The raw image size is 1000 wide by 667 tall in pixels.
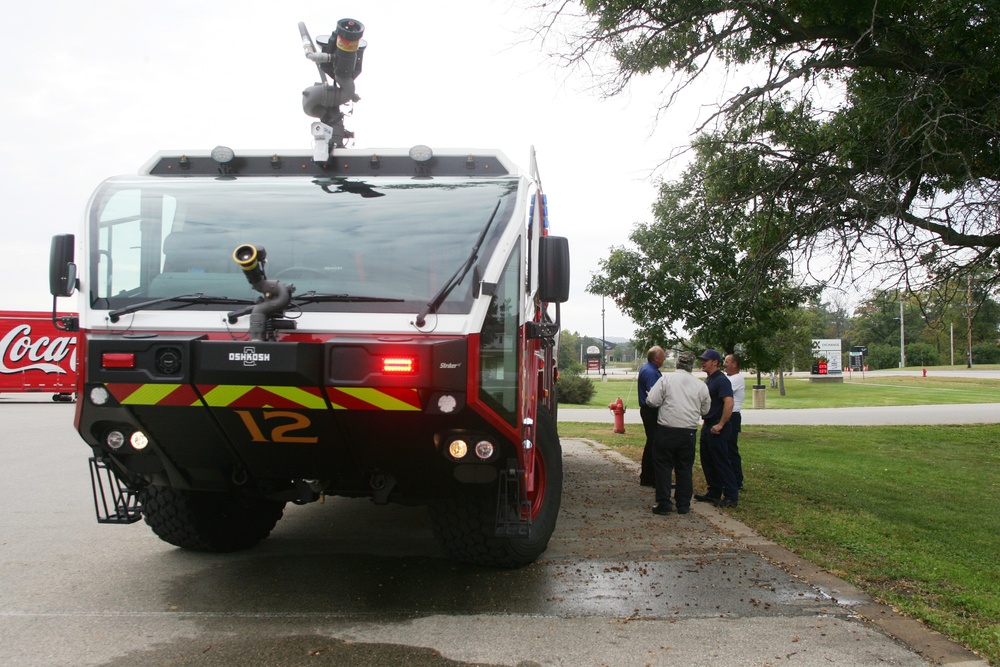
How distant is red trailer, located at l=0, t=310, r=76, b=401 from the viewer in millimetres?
25219

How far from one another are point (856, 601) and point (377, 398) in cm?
339

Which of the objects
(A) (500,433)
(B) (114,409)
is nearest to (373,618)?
(A) (500,433)

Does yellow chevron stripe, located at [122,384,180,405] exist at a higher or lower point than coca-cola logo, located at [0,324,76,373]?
lower

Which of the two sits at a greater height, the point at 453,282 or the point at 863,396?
the point at 453,282

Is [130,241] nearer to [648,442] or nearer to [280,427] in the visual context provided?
[280,427]

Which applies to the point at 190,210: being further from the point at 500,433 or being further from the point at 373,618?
the point at 373,618

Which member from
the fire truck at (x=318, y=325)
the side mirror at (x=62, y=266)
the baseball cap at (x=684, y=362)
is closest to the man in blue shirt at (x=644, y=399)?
the baseball cap at (x=684, y=362)

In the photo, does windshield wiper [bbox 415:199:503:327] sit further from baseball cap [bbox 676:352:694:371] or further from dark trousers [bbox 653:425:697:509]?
baseball cap [bbox 676:352:694:371]

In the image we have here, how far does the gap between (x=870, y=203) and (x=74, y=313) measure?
8.73m

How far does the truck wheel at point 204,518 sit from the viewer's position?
6129mm

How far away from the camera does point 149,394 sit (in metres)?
4.63

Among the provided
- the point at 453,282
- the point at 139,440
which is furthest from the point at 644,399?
the point at 139,440

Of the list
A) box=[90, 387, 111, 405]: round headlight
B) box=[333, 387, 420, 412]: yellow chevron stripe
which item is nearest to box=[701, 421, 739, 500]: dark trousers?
box=[333, 387, 420, 412]: yellow chevron stripe

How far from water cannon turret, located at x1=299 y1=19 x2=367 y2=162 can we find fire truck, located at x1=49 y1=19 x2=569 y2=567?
46.4 inches
